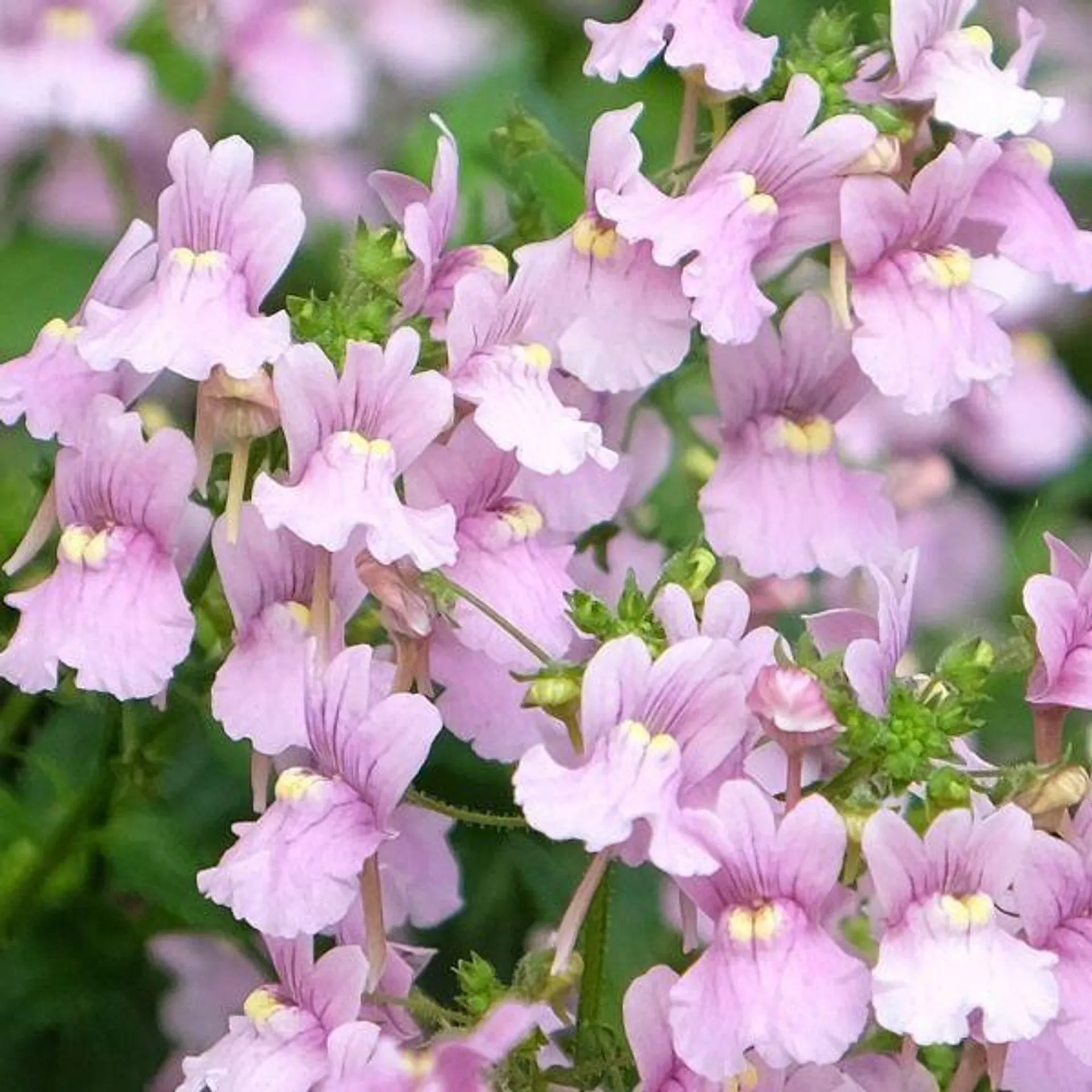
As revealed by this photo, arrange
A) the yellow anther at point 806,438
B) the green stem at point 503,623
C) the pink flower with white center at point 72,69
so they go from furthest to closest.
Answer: the pink flower with white center at point 72,69
the yellow anther at point 806,438
the green stem at point 503,623

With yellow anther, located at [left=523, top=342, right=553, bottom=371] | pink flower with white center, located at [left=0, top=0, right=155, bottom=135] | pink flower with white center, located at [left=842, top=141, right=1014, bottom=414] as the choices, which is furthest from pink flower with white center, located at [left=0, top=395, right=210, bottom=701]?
pink flower with white center, located at [left=0, top=0, right=155, bottom=135]

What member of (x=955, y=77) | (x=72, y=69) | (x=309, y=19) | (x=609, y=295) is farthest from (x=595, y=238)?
(x=309, y=19)

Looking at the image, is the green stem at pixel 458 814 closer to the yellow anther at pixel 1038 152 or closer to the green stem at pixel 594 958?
the green stem at pixel 594 958

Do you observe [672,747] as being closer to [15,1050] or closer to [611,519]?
[611,519]

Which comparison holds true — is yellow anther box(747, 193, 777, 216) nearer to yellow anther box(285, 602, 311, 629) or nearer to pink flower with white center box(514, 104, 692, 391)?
pink flower with white center box(514, 104, 692, 391)

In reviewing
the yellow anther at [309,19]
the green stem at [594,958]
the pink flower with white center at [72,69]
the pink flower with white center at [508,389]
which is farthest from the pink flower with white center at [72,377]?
the yellow anther at [309,19]

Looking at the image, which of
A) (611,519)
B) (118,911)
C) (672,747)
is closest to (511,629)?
(672,747)
